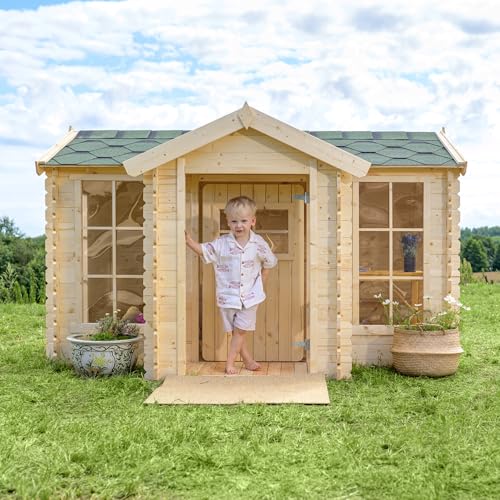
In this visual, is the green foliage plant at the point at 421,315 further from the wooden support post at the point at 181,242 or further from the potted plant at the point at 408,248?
the wooden support post at the point at 181,242

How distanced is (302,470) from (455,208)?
4468mm

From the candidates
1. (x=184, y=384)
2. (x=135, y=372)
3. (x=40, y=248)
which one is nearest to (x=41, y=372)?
(x=135, y=372)

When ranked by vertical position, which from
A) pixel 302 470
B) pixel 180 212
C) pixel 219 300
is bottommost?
pixel 302 470

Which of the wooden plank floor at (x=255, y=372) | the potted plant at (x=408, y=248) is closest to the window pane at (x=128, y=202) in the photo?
the wooden plank floor at (x=255, y=372)

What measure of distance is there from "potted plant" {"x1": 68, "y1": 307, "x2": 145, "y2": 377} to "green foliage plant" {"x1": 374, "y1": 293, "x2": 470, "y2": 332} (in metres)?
2.70

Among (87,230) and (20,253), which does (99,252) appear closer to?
(87,230)

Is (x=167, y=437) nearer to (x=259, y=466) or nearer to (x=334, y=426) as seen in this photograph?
(x=259, y=466)

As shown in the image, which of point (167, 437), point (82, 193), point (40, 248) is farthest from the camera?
point (40, 248)

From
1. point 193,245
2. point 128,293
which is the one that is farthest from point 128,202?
point 193,245

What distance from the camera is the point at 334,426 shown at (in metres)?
5.98

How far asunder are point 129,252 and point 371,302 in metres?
2.71

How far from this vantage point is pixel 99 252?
28.7ft

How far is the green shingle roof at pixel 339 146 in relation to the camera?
849cm

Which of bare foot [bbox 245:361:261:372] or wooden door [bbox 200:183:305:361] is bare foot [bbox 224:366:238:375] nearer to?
bare foot [bbox 245:361:261:372]
